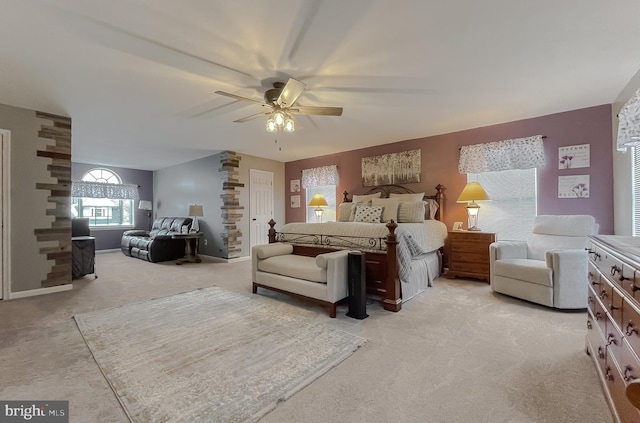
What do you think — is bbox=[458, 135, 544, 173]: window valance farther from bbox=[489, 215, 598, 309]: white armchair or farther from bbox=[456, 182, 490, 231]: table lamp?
bbox=[489, 215, 598, 309]: white armchair

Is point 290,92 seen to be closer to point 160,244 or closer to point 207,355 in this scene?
point 207,355

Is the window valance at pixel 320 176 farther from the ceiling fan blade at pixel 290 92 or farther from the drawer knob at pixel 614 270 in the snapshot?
the drawer knob at pixel 614 270

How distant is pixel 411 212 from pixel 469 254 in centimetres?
105

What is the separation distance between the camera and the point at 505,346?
2164 mm

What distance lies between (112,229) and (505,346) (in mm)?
9458

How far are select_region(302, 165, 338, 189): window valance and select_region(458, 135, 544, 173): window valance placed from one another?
2.62m

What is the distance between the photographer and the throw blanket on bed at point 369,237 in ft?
10.2

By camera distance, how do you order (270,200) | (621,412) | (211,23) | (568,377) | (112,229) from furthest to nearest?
(112,229) → (270,200) → (211,23) → (568,377) → (621,412)

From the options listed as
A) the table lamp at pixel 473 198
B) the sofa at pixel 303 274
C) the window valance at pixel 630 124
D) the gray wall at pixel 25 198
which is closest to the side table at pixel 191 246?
the gray wall at pixel 25 198

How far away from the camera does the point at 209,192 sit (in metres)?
6.49

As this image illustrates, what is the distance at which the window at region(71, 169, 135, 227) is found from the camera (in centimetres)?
750

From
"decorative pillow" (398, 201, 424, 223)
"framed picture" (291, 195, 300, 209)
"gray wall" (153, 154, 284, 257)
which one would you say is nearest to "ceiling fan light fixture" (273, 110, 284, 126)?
"decorative pillow" (398, 201, 424, 223)

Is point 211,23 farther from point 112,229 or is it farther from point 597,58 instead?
point 112,229

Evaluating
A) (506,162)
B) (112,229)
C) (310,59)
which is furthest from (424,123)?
(112,229)
